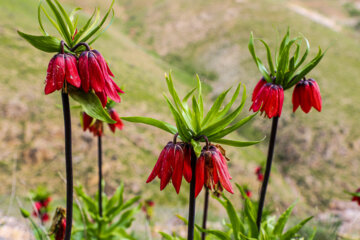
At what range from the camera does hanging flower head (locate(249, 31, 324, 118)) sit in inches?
83.0

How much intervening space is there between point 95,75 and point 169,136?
9683 millimetres

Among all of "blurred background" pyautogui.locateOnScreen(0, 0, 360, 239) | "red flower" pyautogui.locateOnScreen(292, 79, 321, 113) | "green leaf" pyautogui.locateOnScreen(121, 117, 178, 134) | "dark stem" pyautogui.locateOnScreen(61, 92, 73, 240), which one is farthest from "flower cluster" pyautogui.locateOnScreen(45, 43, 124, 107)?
"red flower" pyautogui.locateOnScreen(292, 79, 321, 113)

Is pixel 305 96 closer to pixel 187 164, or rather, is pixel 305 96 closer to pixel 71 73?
pixel 187 164

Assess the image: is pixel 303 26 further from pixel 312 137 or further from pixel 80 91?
pixel 80 91

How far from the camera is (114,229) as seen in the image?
3.36 m

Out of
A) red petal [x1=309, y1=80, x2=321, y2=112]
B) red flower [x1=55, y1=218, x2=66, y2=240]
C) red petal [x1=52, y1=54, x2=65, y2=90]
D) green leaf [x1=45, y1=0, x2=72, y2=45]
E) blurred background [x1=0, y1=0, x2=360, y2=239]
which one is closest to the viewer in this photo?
red petal [x1=52, y1=54, x2=65, y2=90]

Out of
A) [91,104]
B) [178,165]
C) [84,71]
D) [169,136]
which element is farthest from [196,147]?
[169,136]

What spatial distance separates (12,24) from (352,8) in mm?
42597

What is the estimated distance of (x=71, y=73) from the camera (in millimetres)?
1393

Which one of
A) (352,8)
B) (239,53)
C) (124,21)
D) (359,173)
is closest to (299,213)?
(359,173)

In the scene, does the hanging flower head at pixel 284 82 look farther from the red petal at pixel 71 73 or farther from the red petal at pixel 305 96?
the red petal at pixel 71 73

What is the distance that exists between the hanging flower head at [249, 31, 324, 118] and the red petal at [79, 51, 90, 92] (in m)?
1.09

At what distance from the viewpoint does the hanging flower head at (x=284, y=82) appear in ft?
6.92

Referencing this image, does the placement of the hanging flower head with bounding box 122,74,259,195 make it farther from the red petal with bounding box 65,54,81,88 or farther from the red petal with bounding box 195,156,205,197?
the red petal with bounding box 65,54,81,88
